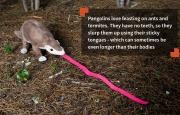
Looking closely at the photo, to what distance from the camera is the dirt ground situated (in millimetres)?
2689

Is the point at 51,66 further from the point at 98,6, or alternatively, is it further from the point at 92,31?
the point at 98,6

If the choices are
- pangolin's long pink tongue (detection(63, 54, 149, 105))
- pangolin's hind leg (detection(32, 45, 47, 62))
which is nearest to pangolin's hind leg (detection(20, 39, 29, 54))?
pangolin's hind leg (detection(32, 45, 47, 62))

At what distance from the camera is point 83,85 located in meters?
2.96

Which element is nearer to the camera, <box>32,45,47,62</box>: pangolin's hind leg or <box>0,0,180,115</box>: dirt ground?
<box>0,0,180,115</box>: dirt ground

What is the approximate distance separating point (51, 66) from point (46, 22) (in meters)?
1.10

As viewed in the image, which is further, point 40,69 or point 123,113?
point 40,69

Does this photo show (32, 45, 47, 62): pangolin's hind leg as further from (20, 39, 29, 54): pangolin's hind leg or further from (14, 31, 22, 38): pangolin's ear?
(14, 31, 22, 38): pangolin's ear

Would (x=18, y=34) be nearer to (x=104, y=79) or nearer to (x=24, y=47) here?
(x=24, y=47)

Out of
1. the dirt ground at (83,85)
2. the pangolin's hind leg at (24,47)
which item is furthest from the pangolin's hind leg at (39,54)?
the pangolin's hind leg at (24,47)

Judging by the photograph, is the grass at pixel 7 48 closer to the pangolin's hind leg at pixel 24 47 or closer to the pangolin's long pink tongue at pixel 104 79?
the pangolin's hind leg at pixel 24 47

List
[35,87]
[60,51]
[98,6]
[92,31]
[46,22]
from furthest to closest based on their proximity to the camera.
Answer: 1. [98,6]
2. [46,22]
3. [92,31]
4. [60,51]
5. [35,87]

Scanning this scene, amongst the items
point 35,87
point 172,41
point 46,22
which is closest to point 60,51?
point 35,87

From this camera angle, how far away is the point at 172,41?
360 cm

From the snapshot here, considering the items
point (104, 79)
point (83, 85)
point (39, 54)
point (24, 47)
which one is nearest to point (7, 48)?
point (24, 47)
